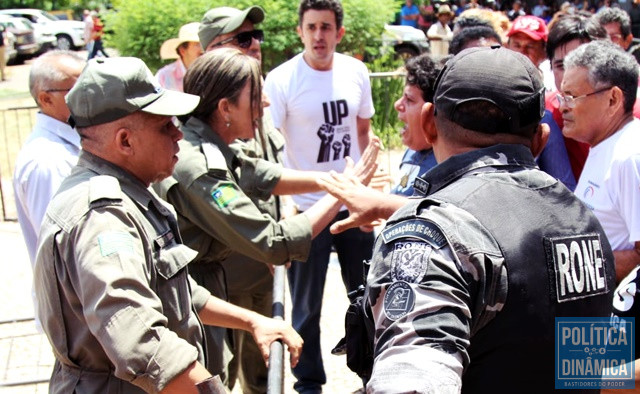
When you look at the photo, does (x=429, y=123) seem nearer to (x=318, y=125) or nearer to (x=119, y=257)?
(x=119, y=257)

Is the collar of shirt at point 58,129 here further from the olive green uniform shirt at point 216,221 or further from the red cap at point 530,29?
the red cap at point 530,29

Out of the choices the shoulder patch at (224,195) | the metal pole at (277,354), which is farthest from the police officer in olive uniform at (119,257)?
the shoulder patch at (224,195)

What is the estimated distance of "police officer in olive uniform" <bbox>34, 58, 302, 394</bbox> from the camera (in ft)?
7.38

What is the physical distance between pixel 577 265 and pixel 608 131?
1.80m

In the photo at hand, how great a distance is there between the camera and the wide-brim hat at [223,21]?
5.13 m

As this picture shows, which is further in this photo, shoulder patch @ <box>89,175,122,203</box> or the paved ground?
the paved ground

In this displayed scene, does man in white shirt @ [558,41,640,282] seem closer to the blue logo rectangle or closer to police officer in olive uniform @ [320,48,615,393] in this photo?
the blue logo rectangle

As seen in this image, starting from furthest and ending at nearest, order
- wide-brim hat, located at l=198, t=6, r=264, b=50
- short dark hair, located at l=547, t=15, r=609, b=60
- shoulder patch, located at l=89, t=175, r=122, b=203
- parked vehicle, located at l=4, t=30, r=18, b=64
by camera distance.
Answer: parked vehicle, located at l=4, t=30, r=18, b=64 → wide-brim hat, located at l=198, t=6, r=264, b=50 → short dark hair, located at l=547, t=15, r=609, b=60 → shoulder patch, located at l=89, t=175, r=122, b=203

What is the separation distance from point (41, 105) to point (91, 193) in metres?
1.89

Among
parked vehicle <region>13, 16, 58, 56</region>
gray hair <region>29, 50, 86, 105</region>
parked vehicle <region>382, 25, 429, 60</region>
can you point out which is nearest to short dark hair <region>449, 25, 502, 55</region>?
gray hair <region>29, 50, 86, 105</region>

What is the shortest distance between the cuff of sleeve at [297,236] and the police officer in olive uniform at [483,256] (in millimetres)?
1425

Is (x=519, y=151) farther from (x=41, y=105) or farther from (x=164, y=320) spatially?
(x=41, y=105)

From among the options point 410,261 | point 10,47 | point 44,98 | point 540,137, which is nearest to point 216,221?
point 44,98

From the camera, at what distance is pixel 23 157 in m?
3.89
